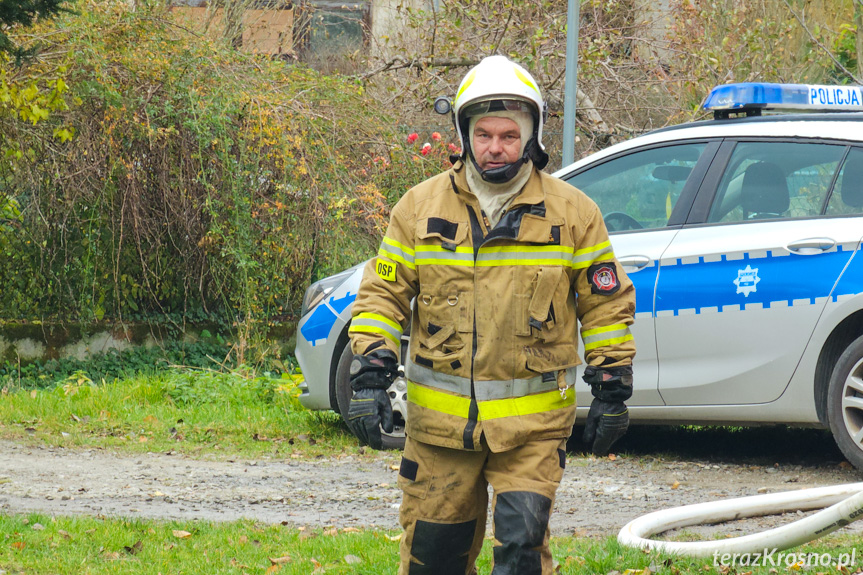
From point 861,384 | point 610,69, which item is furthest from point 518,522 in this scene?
point 610,69

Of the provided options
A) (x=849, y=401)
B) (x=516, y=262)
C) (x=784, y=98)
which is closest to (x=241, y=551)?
(x=516, y=262)

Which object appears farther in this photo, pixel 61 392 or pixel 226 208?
pixel 226 208

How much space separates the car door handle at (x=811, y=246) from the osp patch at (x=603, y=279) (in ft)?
8.02

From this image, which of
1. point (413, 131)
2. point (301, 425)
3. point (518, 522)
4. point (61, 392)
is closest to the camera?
point (518, 522)

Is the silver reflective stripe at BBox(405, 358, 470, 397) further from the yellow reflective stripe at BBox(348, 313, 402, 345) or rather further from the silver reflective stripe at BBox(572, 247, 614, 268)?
the silver reflective stripe at BBox(572, 247, 614, 268)

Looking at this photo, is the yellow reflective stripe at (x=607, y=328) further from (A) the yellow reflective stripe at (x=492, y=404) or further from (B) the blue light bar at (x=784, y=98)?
(B) the blue light bar at (x=784, y=98)

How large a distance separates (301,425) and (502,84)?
457cm

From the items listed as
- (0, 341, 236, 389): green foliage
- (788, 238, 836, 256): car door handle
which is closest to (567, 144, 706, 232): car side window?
(788, 238, 836, 256): car door handle

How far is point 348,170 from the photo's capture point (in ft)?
31.7

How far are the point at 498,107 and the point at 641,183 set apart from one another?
2971mm

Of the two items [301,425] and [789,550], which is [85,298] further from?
[789,550]

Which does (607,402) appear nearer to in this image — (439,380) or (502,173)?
(439,380)

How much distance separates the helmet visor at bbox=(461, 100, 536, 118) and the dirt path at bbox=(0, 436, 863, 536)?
2.12 metres

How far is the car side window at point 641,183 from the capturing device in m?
6.05
